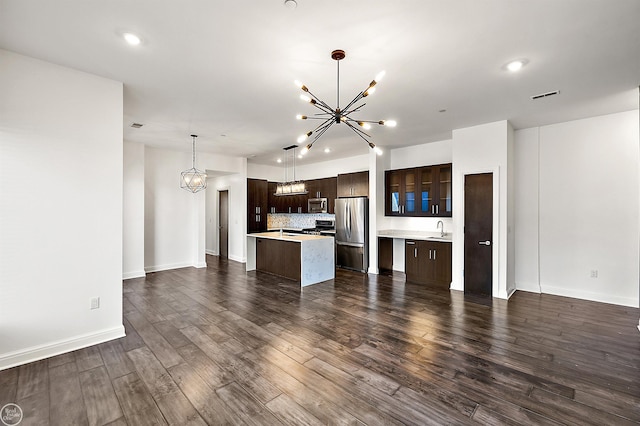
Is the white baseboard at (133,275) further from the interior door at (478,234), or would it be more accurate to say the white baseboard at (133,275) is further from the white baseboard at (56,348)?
the interior door at (478,234)

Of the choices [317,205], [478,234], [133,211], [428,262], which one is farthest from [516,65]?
[133,211]

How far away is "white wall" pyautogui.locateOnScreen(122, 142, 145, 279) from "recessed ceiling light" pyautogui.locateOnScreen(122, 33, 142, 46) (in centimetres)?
419

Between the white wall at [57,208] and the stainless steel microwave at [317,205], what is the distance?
540 cm

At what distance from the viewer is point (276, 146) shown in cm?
650

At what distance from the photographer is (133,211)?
600cm

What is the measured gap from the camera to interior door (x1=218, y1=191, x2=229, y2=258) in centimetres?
884

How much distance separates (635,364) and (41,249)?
591 cm

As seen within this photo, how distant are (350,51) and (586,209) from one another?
15.6 ft

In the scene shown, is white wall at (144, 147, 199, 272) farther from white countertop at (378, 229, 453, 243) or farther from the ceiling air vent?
the ceiling air vent

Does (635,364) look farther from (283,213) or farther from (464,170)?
(283,213)

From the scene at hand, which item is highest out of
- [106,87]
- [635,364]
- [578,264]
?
[106,87]

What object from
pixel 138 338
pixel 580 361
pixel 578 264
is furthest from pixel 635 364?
pixel 138 338

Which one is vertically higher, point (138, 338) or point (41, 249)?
point (41, 249)

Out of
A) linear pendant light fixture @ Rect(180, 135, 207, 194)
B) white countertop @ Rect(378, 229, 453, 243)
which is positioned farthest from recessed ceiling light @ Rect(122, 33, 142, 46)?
white countertop @ Rect(378, 229, 453, 243)
